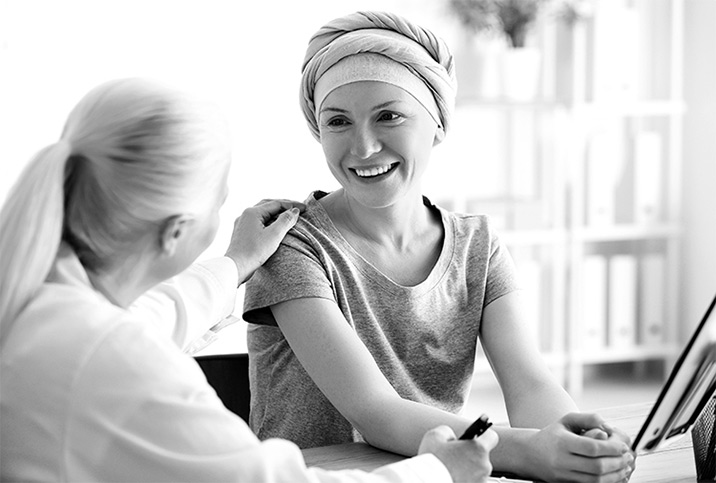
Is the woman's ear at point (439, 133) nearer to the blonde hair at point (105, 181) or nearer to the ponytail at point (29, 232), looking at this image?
the blonde hair at point (105, 181)

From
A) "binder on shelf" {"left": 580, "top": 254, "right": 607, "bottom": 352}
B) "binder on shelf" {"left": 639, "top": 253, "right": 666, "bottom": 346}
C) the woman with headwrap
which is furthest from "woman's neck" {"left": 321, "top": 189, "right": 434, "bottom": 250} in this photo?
"binder on shelf" {"left": 639, "top": 253, "right": 666, "bottom": 346}

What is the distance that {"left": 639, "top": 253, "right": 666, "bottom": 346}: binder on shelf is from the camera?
4.95 metres

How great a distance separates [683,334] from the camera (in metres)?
5.16

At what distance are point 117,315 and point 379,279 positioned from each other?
0.85 meters

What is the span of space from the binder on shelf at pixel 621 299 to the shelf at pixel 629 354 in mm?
37

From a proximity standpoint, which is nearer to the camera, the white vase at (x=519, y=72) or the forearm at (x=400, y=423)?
the forearm at (x=400, y=423)

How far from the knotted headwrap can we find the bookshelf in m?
2.67

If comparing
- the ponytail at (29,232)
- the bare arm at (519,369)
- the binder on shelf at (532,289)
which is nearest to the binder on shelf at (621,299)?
the binder on shelf at (532,289)

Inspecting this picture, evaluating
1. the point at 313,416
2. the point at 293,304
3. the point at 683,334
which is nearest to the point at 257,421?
the point at 313,416

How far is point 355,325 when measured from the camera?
6.01 ft

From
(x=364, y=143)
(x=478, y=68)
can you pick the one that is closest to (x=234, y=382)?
(x=364, y=143)

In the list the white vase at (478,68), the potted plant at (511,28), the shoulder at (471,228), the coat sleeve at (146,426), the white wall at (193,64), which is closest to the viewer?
the coat sleeve at (146,426)

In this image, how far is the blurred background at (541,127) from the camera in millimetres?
4117

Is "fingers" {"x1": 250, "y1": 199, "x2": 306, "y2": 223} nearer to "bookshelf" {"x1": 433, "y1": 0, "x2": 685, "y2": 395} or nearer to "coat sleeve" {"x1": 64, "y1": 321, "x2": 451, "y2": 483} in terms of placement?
"coat sleeve" {"x1": 64, "y1": 321, "x2": 451, "y2": 483}
